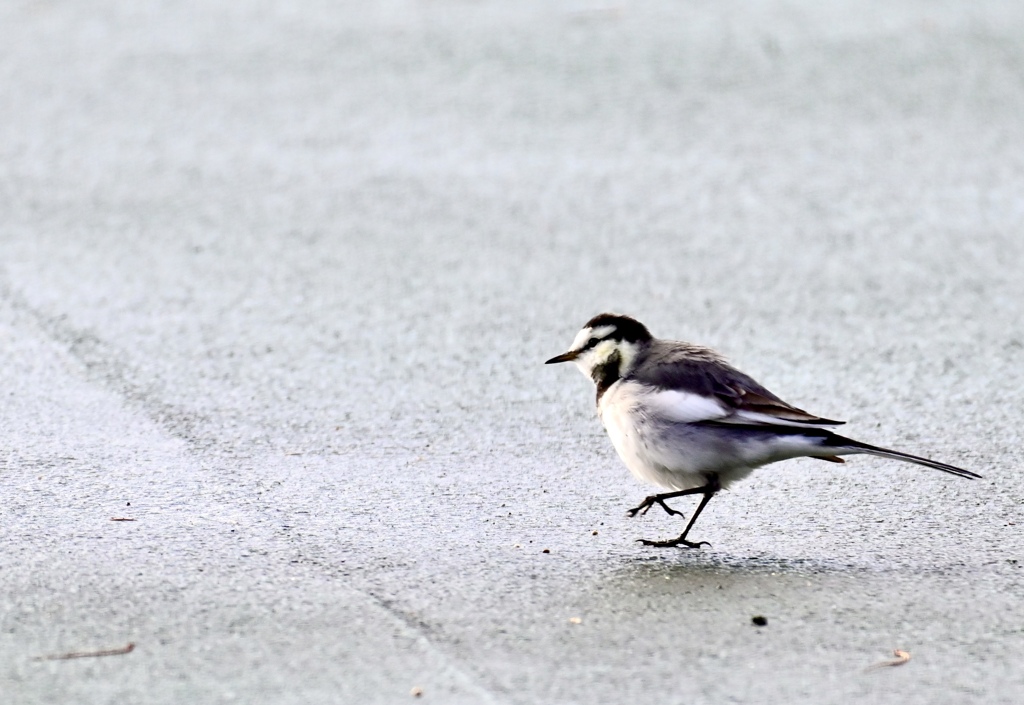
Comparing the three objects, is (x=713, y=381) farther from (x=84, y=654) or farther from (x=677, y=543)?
(x=84, y=654)

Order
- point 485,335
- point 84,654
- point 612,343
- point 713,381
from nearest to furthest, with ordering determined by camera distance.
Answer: point 84,654
point 713,381
point 612,343
point 485,335

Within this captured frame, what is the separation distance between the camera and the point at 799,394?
5.68 metres

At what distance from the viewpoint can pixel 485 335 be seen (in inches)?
247

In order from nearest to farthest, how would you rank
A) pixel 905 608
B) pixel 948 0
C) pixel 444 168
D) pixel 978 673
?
1. pixel 978 673
2. pixel 905 608
3. pixel 444 168
4. pixel 948 0

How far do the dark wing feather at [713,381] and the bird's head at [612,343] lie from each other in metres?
0.06

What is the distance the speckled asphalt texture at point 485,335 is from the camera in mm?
3635

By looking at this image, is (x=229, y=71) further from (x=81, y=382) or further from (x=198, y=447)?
(x=198, y=447)

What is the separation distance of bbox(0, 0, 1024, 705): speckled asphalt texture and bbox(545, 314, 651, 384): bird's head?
0.43m

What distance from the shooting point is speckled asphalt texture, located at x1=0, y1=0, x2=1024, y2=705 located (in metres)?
3.63

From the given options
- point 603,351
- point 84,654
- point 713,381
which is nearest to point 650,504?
point 713,381

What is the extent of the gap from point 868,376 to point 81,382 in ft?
10.2

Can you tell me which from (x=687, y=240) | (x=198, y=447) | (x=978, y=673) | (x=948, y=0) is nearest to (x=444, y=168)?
(x=687, y=240)

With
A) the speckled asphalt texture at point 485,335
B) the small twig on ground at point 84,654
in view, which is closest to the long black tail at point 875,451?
the speckled asphalt texture at point 485,335

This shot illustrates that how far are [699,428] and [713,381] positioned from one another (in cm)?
18
